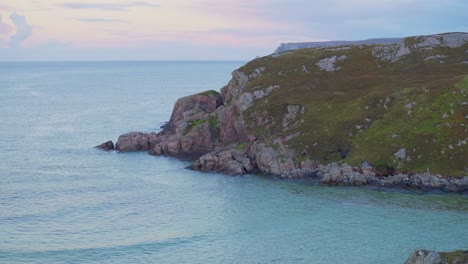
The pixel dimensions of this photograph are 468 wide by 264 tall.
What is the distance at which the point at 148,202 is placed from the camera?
78.8m

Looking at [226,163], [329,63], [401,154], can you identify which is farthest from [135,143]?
[401,154]

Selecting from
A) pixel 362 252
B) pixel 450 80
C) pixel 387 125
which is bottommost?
pixel 362 252

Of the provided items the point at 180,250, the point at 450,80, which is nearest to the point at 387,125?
the point at 450,80

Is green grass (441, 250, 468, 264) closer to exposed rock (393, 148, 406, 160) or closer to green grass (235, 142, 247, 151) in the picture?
exposed rock (393, 148, 406, 160)

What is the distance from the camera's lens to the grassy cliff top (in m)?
88.2

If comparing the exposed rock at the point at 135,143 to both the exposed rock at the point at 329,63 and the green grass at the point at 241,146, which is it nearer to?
the green grass at the point at 241,146

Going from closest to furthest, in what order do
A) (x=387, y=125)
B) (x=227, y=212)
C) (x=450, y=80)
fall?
(x=227, y=212) → (x=387, y=125) → (x=450, y=80)

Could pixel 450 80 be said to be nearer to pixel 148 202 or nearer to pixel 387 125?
pixel 387 125

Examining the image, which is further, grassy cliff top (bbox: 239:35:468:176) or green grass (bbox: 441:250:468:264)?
grassy cliff top (bbox: 239:35:468:176)

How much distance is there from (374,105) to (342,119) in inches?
265

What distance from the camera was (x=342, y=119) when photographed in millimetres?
98750

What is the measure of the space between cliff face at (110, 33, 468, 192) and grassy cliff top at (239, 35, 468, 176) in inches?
6.8

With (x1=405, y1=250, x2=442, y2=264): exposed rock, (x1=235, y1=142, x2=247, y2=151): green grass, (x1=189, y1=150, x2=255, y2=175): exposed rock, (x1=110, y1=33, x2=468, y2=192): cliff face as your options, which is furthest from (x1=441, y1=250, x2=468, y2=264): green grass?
(x1=235, y1=142, x2=247, y2=151): green grass

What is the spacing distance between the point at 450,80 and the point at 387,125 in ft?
54.2
